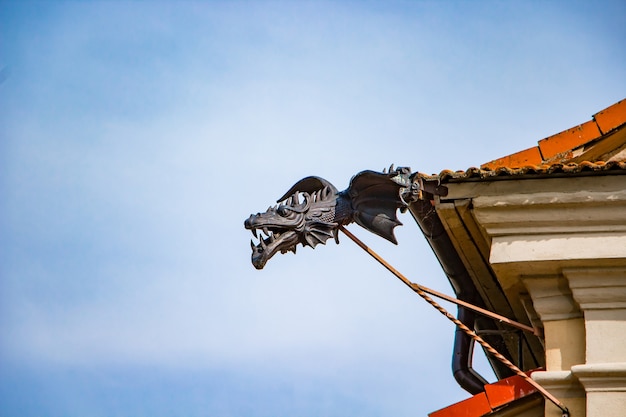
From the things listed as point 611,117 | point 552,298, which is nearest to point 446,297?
point 552,298

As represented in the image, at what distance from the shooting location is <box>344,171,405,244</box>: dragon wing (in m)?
10.7

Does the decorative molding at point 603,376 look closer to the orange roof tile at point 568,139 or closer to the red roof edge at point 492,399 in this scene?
the red roof edge at point 492,399

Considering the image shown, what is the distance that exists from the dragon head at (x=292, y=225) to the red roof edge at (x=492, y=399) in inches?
68.2

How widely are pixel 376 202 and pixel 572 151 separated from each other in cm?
167

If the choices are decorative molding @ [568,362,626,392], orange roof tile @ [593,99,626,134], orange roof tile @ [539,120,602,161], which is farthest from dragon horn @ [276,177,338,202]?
decorative molding @ [568,362,626,392]

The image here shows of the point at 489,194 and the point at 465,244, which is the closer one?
the point at 489,194

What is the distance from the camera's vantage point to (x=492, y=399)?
10.3 meters

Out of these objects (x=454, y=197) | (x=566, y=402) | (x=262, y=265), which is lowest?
(x=566, y=402)

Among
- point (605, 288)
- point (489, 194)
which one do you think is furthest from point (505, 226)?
point (605, 288)

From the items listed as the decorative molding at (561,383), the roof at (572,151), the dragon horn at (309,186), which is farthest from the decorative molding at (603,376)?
the dragon horn at (309,186)

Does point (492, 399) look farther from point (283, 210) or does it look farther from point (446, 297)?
point (283, 210)

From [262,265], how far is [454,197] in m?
1.65

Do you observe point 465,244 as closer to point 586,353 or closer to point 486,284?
point 486,284

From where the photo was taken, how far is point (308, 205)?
1083cm
